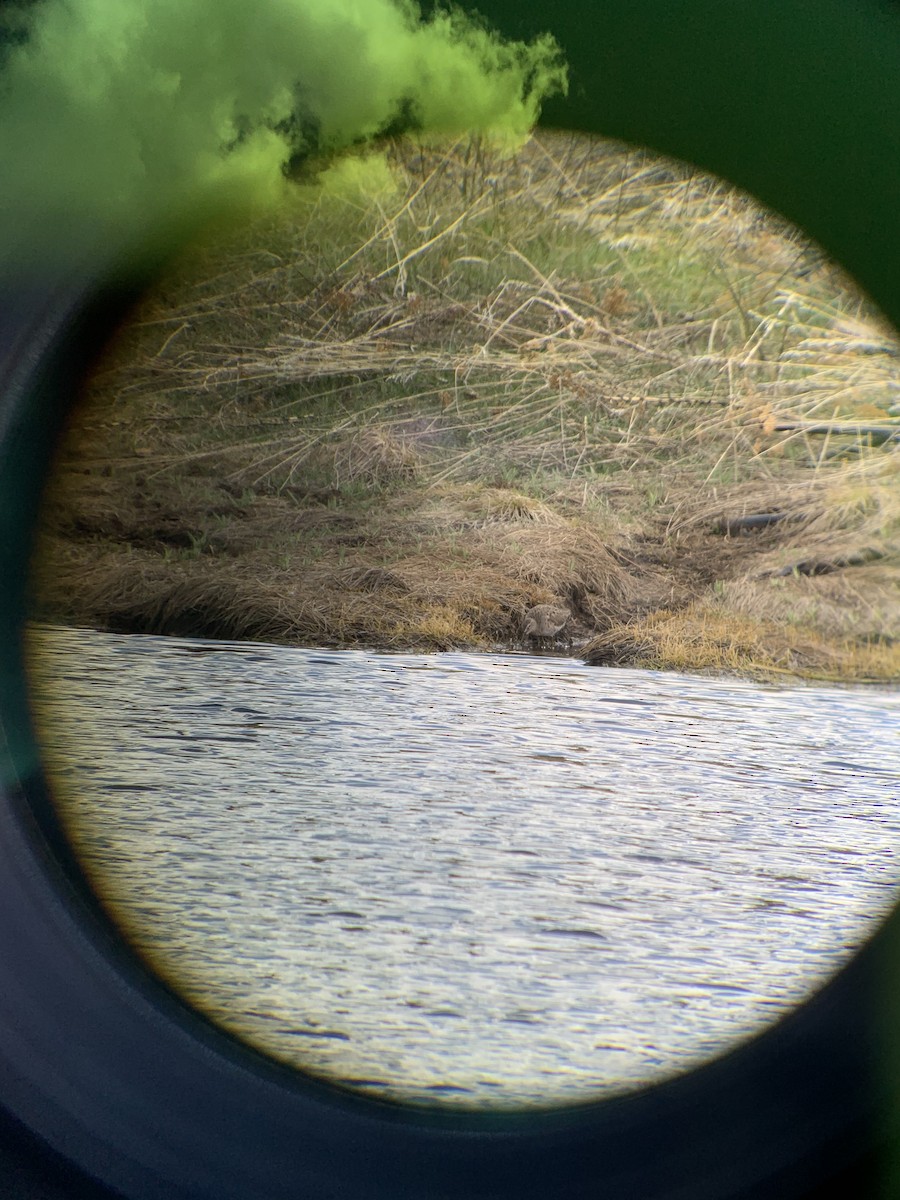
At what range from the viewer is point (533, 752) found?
5.73ft

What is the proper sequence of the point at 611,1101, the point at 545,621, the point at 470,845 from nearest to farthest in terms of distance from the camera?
the point at 611,1101
the point at 470,845
the point at 545,621

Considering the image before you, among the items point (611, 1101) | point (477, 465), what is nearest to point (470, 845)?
point (611, 1101)

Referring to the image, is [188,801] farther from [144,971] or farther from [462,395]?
[462,395]

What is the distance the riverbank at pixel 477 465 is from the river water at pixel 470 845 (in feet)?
0.42

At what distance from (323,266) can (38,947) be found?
1448 millimetres

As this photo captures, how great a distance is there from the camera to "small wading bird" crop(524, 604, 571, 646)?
2.06 m

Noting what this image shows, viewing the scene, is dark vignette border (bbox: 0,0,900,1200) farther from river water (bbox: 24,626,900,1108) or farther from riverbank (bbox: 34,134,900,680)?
riverbank (bbox: 34,134,900,680)

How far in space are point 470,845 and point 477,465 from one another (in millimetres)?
969

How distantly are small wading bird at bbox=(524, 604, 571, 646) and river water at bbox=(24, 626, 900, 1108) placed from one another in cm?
7

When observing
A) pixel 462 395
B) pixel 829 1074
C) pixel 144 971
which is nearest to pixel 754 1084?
pixel 829 1074

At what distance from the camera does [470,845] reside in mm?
1468

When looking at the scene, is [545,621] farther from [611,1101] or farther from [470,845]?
[611,1101]

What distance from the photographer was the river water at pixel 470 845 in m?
0.97

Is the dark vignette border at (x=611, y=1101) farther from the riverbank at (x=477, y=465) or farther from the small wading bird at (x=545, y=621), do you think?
the small wading bird at (x=545, y=621)
